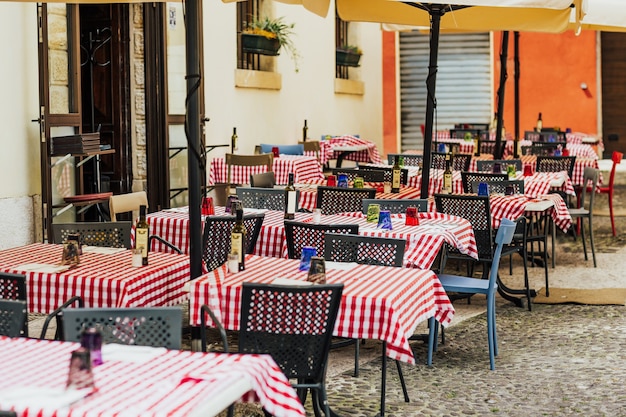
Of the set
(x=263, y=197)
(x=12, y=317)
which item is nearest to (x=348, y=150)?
(x=263, y=197)

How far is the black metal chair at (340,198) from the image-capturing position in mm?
8250

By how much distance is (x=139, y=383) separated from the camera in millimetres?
3168

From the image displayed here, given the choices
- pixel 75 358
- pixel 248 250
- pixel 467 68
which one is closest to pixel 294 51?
pixel 467 68

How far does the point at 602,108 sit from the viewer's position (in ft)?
71.2

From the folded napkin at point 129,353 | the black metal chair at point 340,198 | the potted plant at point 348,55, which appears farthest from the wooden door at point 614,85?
the folded napkin at point 129,353

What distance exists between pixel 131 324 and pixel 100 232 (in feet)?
8.73

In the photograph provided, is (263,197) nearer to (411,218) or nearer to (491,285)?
(411,218)

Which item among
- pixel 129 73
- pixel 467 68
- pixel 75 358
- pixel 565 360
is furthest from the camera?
pixel 467 68

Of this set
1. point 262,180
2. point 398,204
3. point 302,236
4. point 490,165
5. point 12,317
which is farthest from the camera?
point 490,165

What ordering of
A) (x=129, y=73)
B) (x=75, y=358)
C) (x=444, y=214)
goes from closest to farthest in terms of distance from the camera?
(x=75, y=358) < (x=444, y=214) < (x=129, y=73)

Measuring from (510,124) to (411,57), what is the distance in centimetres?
232

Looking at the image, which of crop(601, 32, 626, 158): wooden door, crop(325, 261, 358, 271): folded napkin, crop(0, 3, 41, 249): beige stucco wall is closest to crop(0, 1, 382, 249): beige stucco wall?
crop(0, 3, 41, 249): beige stucco wall

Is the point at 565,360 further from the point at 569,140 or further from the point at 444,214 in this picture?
the point at 569,140

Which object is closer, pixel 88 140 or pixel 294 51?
pixel 88 140
